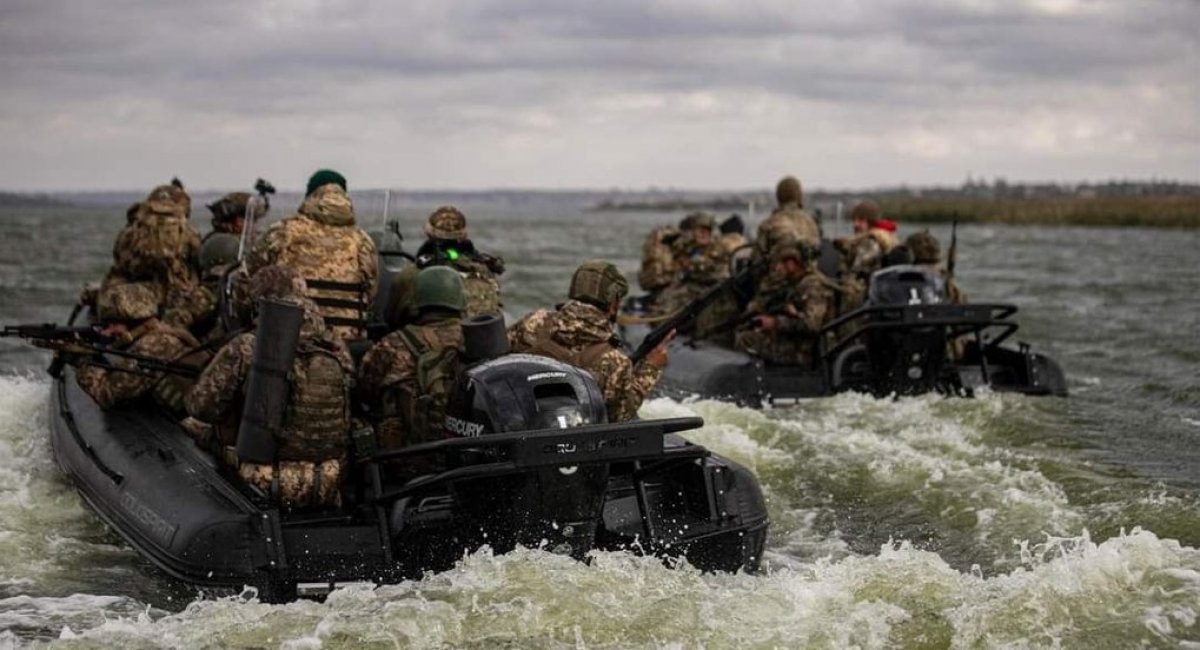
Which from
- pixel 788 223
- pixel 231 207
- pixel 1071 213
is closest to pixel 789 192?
pixel 788 223

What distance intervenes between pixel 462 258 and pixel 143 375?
222 cm

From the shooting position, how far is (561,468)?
7.84 m

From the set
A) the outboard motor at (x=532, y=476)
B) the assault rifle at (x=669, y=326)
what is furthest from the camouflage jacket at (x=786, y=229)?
the outboard motor at (x=532, y=476)

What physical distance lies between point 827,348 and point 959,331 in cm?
134

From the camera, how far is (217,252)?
42.8 feet

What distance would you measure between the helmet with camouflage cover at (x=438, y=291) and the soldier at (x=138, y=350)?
222cm

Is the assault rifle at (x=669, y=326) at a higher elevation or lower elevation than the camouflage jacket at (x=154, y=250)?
lower

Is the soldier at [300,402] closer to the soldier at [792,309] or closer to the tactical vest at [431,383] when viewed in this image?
the tactical vest at [431,383]

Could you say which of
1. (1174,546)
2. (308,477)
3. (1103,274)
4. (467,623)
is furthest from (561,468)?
(1103,274)

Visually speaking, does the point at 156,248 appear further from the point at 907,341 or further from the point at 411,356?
the point at 907,341

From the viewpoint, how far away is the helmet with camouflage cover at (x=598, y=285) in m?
9.44

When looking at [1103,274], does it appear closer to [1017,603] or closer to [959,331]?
[959,331]

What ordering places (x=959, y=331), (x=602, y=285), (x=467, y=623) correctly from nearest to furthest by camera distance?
(x=467, y=623) < (x=602, y=285) < (x=959, y=331)

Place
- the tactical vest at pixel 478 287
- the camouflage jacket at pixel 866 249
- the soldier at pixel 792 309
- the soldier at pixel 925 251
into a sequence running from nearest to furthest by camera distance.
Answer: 1. the tactical vest at pixel 478 287
2. the soldier at pixel 792 309
3. the soldier at pixel 925 251
4. the camouflage jacket at pixel 866 249
